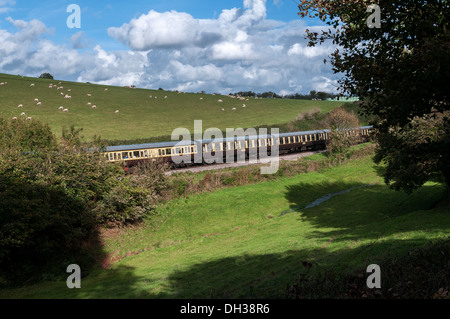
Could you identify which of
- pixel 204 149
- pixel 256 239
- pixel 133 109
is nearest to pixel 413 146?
pixel 256 239

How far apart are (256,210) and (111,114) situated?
199ft

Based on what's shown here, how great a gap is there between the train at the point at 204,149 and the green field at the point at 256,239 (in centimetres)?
1179

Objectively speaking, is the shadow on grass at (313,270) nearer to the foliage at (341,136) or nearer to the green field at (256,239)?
the green field at (256,239)

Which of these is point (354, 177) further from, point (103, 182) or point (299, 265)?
point (299, 265)

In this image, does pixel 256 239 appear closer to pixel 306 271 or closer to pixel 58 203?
pixel 306 271

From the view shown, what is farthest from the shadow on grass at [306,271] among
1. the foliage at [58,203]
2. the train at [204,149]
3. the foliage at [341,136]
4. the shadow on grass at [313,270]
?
the foliage at [341,136]

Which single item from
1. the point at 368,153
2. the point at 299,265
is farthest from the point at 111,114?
the point at 299,265

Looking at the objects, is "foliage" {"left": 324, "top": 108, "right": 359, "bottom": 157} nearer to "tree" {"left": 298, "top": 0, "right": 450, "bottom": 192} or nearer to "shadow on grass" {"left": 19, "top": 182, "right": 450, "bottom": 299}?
"shadow on grass" {"left": 19, "top": 182, "right": 450, "bottom": 299}

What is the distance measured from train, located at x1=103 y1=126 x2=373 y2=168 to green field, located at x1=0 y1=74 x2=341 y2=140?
23.9m

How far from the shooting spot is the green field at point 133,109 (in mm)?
74875

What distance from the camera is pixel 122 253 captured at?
2475 centimetres

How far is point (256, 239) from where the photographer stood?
78.4 feet
